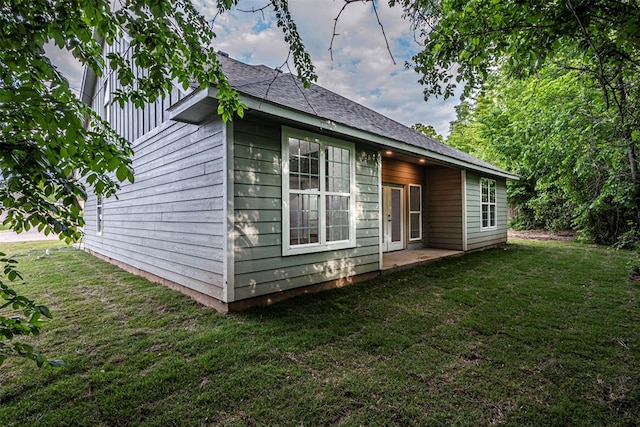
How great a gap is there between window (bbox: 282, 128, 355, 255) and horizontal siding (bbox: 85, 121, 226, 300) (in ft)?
3.06

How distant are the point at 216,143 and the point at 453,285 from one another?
14.3 ft

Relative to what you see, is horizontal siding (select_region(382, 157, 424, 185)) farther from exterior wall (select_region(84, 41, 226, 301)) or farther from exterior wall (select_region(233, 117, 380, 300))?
exterior wall (select_region(84, 41, 226, 301))

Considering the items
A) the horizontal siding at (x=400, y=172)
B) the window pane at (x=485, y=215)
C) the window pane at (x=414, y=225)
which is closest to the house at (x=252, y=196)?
the horizontal siding at (x=400, y=172)

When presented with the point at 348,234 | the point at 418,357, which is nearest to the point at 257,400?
the point at 418,357

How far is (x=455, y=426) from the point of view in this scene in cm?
182

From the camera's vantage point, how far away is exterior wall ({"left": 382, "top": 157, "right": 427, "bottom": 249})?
7.87m

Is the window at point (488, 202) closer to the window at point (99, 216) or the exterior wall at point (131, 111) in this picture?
the exterior wall at point (131, 111)

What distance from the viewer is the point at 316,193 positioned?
15.4 feet

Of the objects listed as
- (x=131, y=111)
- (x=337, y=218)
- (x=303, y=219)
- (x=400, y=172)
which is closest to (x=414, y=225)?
(x=400, y=172)

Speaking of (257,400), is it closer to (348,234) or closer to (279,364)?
(279,364)

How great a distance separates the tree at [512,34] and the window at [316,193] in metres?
1.87

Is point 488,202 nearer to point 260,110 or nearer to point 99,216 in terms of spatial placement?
point 260,110

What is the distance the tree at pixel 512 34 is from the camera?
2.32 metres

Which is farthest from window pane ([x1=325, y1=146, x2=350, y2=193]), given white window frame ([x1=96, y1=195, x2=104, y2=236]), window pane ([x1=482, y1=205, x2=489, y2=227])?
white window frame ([x1=96, y1=195, x2=104, y2=236])
